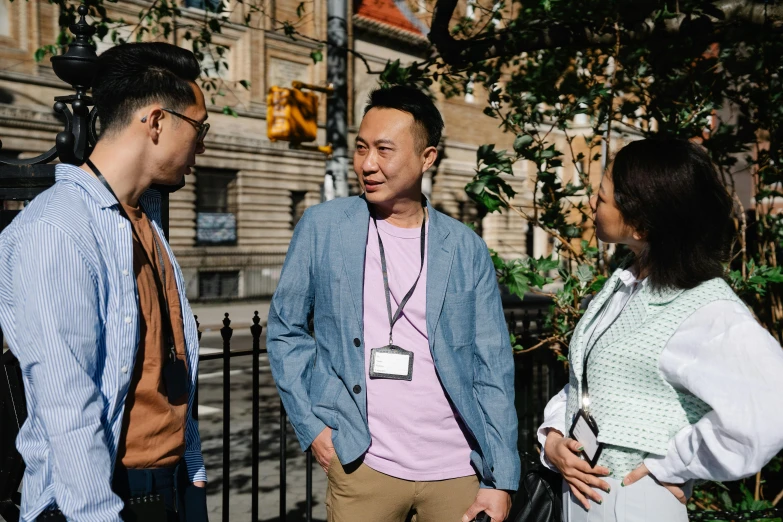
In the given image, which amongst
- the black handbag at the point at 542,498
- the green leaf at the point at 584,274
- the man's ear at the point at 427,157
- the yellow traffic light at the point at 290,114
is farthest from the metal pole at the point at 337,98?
the black handbag at the point at 542,498

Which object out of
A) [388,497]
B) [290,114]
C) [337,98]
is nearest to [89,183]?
[388,497]

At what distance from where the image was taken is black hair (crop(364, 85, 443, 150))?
8.73 ft

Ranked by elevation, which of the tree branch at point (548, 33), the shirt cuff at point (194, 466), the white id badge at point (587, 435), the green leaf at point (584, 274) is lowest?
the shirt cuff at point (194, 466)

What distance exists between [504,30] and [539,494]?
3.25 metres

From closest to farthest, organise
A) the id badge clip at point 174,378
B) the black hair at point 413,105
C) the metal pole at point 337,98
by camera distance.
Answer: the id badge clip at point 174,378 → the black hair at point 413,105 → the metal pole at point 337,98

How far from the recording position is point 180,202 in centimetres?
2233

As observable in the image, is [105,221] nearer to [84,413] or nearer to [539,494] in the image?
[84,413]

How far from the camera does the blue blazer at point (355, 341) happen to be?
96.7 inches

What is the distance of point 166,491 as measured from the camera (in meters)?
1.87

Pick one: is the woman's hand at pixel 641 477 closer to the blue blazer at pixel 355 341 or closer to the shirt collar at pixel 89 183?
the blue blazer at pixel 355 341

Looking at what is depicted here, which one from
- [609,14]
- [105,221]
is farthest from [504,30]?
[105,221]

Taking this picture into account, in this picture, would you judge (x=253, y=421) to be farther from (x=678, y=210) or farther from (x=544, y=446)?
(x=678, y=210)

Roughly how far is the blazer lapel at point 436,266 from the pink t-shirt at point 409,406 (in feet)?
0.11

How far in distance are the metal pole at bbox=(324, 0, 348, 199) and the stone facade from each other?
521 inches
